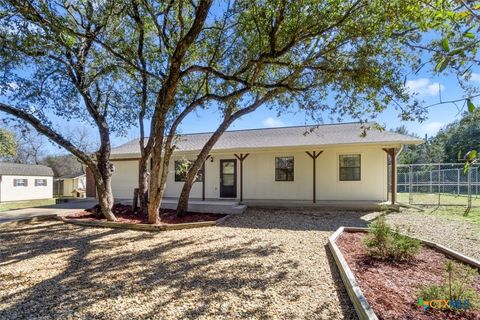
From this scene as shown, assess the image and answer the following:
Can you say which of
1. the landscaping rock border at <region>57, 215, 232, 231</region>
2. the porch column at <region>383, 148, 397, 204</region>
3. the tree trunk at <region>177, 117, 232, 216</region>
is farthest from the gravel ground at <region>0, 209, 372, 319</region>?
the porch column at <region>383, 148, 397, 204</region>

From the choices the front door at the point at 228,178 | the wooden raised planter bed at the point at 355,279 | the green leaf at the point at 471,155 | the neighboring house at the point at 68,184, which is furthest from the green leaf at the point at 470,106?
the neighboring house at the point at 68,184

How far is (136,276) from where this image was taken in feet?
14.6

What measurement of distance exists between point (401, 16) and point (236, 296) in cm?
625

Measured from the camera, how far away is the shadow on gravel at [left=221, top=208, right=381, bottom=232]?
8430 mm

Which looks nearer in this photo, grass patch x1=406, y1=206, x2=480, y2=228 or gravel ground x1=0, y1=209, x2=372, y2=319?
gravel ground x1=0, y1=209, x2=372, y2=319

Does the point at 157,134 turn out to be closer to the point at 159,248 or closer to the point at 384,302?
the point at 159,248

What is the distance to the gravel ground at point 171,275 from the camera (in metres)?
3.36

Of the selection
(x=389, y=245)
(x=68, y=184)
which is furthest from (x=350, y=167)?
(x=68, y=184)

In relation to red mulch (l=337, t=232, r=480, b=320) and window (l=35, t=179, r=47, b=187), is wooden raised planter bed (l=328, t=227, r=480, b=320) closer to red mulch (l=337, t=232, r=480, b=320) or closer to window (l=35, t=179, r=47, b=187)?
red mulch (l=337, t=232, r=480, b=320)

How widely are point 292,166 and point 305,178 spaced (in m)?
0.82

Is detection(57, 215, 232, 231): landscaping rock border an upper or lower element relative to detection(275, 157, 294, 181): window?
lower

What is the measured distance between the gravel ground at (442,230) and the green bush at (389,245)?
48 centimetres

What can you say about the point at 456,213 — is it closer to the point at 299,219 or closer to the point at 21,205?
the point at 299,219

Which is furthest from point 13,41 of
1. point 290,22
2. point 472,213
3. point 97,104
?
point 472,213
